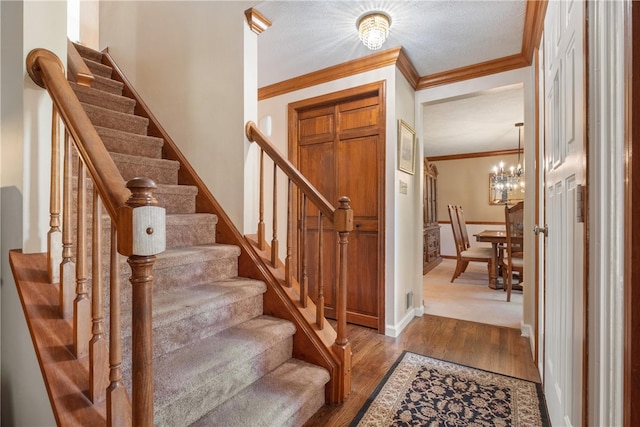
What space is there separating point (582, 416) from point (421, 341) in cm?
166

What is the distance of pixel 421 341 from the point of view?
2486mm

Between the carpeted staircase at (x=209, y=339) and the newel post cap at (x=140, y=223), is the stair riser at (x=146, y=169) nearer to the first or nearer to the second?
the carpeted staircase at (x=209, y=339)

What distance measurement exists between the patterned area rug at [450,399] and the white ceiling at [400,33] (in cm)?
239

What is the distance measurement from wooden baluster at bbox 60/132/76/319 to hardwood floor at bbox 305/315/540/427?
1.18 m

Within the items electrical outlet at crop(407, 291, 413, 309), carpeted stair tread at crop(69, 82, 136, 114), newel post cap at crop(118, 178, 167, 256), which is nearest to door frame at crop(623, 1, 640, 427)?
newel post cap at crop(118, 178, 167, 256)

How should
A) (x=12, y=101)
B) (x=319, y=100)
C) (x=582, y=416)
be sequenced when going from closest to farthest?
1. (x=582, y=416)
2. (x=12, y=101)
3. (x=319, y=100)

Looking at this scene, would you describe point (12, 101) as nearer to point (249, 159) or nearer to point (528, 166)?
point (249, 159)

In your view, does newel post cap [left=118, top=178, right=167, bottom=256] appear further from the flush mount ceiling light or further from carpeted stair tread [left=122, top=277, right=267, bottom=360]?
the flush mount ceiling light

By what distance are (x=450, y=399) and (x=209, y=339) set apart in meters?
1.36

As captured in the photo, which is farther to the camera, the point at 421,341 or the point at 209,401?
the point at 421,341

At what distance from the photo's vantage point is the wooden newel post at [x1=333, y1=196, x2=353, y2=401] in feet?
5.45

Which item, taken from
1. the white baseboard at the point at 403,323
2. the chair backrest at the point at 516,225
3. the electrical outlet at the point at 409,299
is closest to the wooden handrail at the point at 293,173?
the white baseboard at the point at 403,323

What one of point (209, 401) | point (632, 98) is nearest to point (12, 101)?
point (209, 401)

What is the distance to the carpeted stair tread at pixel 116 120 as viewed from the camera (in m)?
2.24
